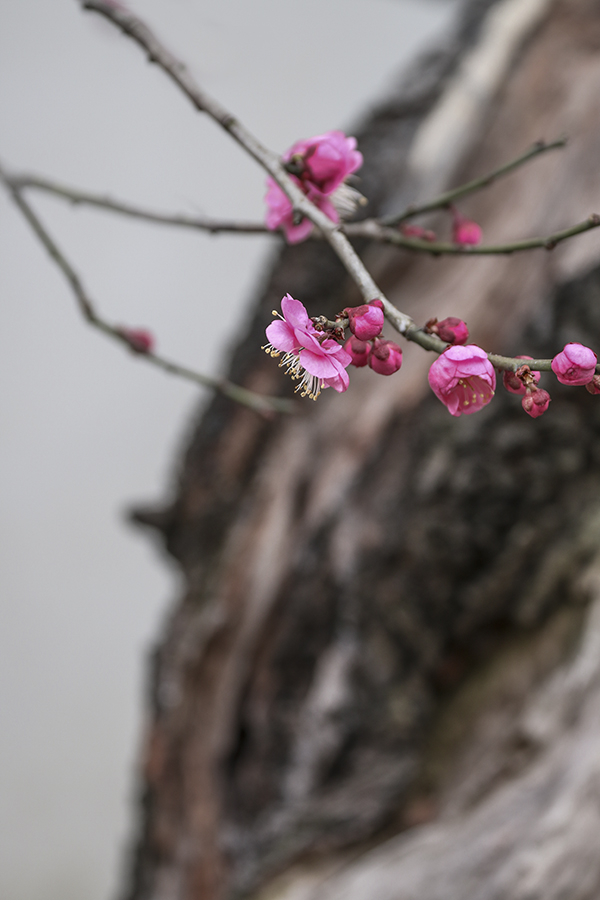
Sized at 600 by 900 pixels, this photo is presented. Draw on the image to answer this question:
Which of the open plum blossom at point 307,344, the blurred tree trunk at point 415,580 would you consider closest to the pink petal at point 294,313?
the open plum blossom at point 307,344

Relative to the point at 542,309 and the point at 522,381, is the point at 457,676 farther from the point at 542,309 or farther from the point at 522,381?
the point at 522,381

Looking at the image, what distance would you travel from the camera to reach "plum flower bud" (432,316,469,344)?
176 mm

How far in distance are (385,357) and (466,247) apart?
0.10 metres

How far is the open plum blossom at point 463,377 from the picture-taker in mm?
161

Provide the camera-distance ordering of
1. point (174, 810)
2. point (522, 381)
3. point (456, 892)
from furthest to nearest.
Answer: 1. point (174, 810)
2. point (456, 892)
3. point (522, 381)

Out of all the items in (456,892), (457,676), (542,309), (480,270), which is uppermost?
(480,270)

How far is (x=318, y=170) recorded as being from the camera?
231mm

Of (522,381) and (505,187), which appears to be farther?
(505,187)

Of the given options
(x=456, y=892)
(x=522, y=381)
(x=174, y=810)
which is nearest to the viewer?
(x=522, y=381)

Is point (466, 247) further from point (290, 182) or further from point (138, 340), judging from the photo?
point (138, 340)

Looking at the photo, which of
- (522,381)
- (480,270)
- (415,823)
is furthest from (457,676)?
(522,381)

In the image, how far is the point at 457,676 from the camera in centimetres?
59

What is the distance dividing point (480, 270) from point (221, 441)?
31 centimetres

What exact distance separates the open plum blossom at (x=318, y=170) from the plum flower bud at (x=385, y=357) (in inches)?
2.7
